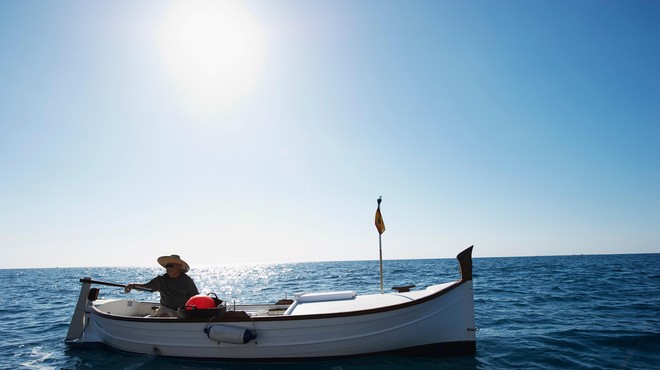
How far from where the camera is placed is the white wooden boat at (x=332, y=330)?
7473mm

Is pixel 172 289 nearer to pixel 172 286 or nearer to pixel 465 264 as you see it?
pixel 172 286

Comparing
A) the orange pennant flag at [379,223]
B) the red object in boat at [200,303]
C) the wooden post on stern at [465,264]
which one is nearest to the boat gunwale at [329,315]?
the wooden post on stern at [465,264]

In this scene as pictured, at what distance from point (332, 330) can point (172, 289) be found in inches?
194

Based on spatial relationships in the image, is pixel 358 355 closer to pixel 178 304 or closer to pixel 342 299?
pixel 342 299

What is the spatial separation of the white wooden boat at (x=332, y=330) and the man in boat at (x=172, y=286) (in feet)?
2.84

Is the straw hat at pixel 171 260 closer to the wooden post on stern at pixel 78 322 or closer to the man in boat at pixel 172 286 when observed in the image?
the man in boat at pixel 172 286

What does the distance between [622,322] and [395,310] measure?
9768 mm

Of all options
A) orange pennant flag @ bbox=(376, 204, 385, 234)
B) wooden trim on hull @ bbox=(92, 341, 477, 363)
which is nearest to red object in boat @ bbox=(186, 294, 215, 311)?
wooden trim on hull @ bbox=(92, 341, 477, 363)

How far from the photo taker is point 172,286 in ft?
30.7

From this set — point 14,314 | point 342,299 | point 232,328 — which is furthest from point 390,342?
point 14,314

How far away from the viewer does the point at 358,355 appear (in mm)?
7676

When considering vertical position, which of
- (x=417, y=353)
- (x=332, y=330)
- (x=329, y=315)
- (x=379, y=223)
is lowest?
(x=417, y=353)

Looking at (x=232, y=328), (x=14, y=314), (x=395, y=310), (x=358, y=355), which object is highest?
(x=395, y=310)

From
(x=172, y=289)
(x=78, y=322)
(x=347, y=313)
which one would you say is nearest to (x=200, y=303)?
(x=172, y=289)
